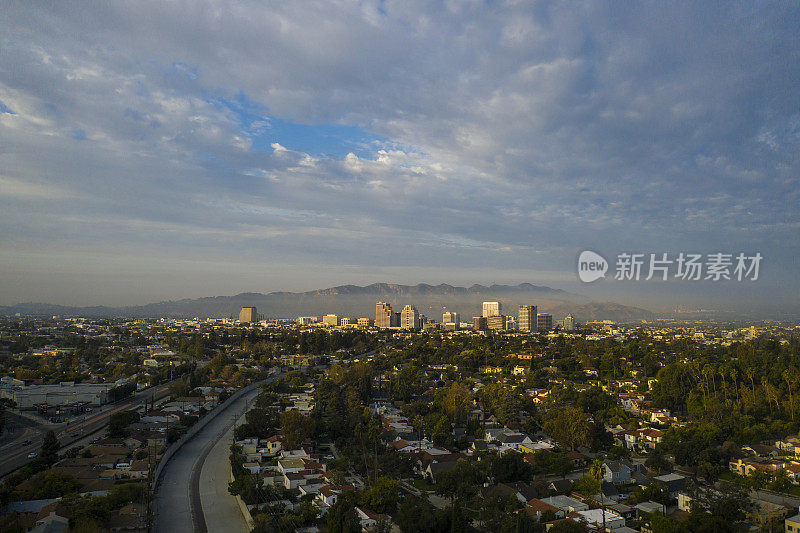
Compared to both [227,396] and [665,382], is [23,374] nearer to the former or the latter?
[227,396]

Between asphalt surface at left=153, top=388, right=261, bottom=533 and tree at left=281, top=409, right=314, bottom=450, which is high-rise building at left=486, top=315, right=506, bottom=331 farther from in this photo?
tree at left=281, top=409, right=314, bottom=450

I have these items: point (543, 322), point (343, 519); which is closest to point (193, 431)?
point (343, 519)

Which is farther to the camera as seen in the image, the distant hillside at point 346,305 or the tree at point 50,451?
the distant hillside at point 346,305

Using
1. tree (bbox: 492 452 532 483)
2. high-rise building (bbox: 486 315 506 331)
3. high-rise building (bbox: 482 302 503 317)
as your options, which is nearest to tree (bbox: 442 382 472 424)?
tree (bbox: 492 452 532 483)

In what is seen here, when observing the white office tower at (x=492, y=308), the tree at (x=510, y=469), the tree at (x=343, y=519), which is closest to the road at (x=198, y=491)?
the tree at (x=343, y=519)

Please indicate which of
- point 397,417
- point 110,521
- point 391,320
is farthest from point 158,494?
point 391,320

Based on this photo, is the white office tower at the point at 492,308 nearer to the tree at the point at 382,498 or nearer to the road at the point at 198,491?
the road at the point at 198,491
